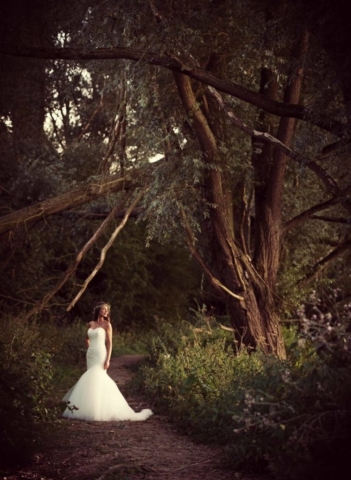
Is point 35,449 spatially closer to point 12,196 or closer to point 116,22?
point 116,22

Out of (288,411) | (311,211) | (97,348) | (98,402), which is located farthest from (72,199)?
(288,411)

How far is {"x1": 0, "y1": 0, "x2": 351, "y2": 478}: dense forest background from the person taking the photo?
7.37 meters

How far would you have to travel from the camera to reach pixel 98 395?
405 inches

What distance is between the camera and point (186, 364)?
36.6 ft

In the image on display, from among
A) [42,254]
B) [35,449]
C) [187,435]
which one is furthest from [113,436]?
[42,254]

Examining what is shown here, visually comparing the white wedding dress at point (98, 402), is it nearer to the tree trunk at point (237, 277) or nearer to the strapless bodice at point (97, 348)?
the strapless bodice at point (97, 348)

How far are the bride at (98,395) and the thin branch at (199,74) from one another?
4847 mm

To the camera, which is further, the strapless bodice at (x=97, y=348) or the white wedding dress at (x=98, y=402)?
the strapless bodice at (x=97, y=348)

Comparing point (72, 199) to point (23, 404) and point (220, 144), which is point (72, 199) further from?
point (23, 404)

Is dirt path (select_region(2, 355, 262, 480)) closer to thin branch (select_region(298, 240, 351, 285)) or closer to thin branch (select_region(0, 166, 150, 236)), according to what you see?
thin branch (select_region(0, 166, 150, 236))

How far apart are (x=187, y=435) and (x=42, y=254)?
1247 cm

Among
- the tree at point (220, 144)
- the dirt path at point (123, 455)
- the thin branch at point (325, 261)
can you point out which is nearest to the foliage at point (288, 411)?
the dirt path at point (123, 455)

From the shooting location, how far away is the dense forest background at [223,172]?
7.37 meters

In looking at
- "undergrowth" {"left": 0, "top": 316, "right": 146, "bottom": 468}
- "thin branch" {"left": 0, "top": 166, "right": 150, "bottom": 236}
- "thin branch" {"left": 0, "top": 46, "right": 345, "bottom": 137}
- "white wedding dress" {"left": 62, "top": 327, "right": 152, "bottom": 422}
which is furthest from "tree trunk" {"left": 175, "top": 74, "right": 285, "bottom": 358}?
"undergrowth" {"left": 0, "top": 316, "right": 146, "bottom": 468}
